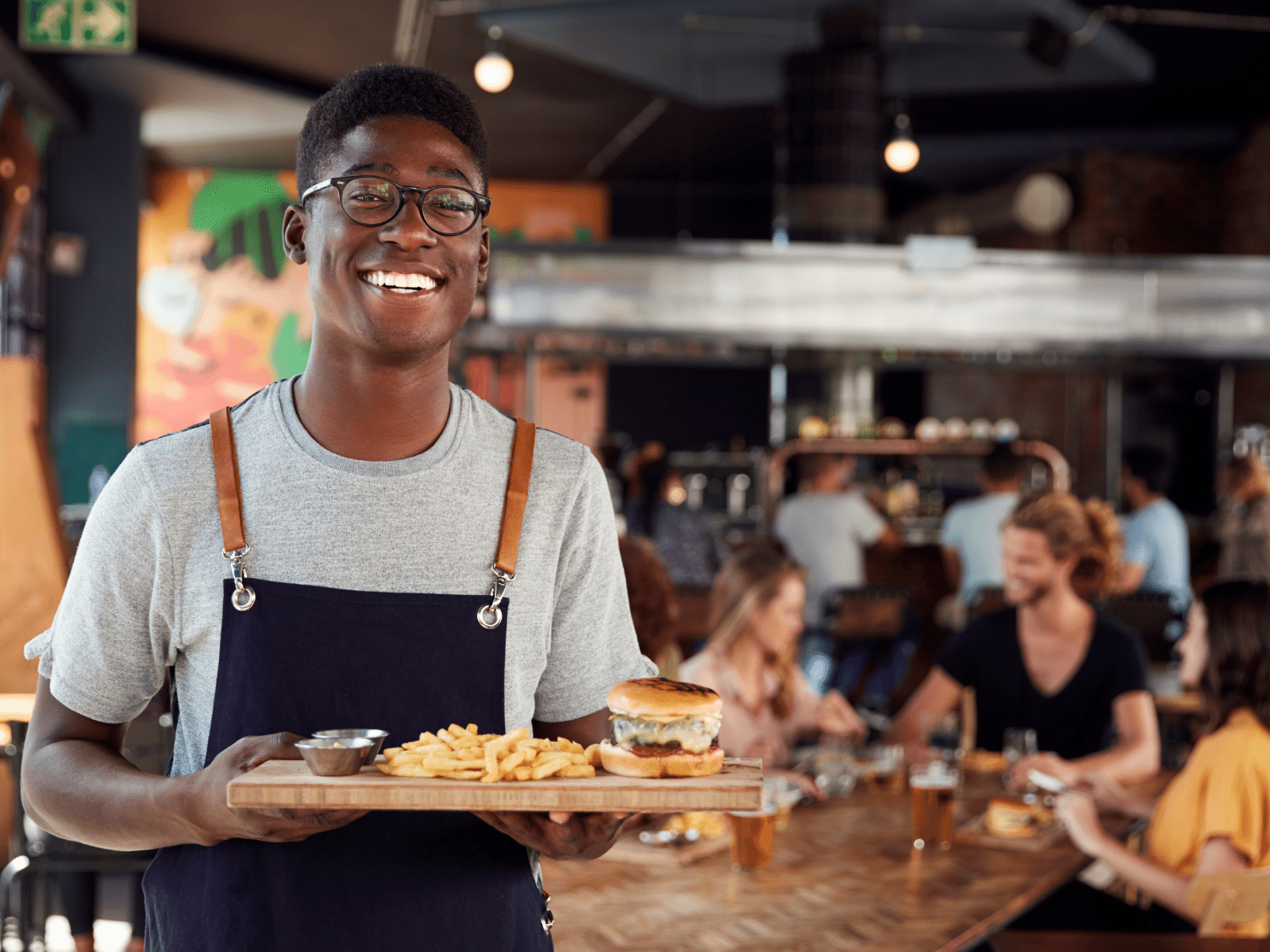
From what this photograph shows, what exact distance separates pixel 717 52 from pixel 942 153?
9.49ft

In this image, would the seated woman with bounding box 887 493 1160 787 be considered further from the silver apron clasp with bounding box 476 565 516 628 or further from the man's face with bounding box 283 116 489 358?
the man's face with bounding box 283 116 489 358

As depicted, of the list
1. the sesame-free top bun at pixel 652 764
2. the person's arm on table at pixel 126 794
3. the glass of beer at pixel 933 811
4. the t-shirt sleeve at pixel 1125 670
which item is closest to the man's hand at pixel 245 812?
the person's arm on table at pixel 126 794

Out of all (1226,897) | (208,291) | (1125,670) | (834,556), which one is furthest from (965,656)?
(208,291)

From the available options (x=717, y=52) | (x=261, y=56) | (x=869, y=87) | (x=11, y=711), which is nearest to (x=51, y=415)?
(x=261, y=56)

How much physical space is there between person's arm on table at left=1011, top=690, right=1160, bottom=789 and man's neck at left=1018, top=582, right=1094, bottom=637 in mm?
234

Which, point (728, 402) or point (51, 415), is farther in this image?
point (728, 402)

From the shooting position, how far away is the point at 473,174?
3.87ft

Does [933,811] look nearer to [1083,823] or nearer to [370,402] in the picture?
[1083,823]

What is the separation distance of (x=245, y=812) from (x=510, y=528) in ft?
1.13

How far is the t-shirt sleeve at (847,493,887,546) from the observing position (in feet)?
21.1

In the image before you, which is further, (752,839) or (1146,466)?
(1146,466)

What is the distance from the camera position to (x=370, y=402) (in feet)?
3.88

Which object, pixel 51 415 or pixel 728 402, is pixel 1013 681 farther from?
pixel 728 402

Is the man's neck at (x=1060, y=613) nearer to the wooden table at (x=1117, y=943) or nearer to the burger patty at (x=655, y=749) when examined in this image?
the wooden table at (x=1117, y=943)
